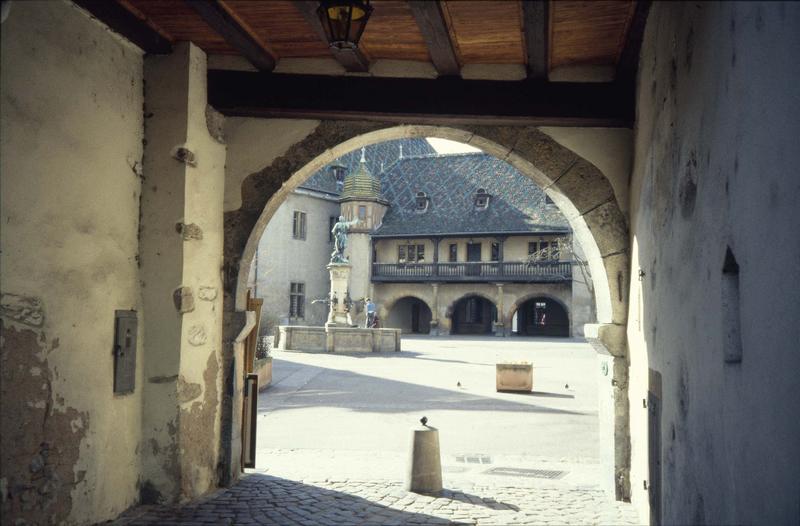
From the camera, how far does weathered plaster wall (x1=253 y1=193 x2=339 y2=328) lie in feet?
123

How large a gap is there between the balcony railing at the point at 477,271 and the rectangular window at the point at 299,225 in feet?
14.3

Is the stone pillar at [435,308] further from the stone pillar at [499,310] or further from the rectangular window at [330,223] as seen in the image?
the rectangular window at [330,223]

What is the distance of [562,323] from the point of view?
131 ft

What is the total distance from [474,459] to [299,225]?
106 feet

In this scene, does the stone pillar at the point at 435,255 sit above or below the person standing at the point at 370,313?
above

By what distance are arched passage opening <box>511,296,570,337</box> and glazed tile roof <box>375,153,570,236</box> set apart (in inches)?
210

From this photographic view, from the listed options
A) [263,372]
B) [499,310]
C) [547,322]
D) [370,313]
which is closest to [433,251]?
[499,310]

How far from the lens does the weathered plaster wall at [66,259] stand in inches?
175

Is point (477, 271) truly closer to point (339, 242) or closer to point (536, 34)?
point (339, 242)

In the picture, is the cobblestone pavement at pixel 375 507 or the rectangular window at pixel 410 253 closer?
the cobblestone pavement at pixel 375 507

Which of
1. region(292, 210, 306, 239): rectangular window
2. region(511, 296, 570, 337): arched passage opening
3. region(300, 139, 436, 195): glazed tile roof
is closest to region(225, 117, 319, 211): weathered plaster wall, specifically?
region(300, 139, 436, 195): glazed tile roof

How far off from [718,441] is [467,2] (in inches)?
125

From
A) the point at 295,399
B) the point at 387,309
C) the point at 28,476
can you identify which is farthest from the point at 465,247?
the point at 28,476

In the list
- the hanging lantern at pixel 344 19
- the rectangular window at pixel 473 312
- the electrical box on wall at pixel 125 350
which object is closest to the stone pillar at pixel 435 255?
the rectangular window at pixel 473 312
